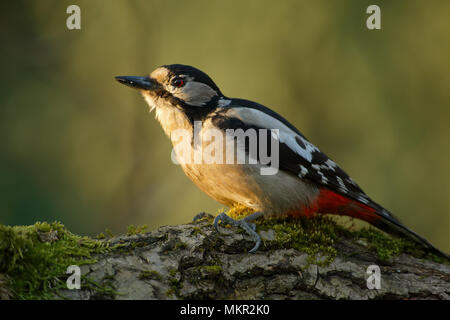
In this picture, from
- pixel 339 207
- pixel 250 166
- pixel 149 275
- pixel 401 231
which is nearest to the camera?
pixel 149 275

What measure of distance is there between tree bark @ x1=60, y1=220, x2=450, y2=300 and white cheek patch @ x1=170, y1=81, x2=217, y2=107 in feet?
3.17

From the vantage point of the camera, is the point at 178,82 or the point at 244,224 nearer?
the point at 244,224

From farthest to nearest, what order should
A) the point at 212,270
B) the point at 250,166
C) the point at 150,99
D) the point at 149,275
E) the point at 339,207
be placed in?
1. the point at 150,99
2. the point at 339,207
3. the point at 250,166
4. the point at 212,270
5. the point at 149,275

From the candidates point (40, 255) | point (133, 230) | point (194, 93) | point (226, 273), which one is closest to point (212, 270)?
point (226, 273)

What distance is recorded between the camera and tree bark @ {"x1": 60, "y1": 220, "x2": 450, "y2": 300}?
204 cm

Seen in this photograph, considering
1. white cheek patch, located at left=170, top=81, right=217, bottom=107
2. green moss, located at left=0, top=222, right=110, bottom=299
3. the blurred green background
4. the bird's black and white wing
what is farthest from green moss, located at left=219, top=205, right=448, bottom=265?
the blurred green background

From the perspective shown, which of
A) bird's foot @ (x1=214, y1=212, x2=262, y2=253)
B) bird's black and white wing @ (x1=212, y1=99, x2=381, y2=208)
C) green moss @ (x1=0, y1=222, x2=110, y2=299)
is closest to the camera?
green moss @ (x1=0, y1=222, x2=110, y2=299)

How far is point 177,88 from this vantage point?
3.11 meters

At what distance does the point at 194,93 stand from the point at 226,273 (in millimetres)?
1437

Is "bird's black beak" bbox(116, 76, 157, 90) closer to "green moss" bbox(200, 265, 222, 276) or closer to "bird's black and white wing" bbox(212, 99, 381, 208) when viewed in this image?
"bird's black and white wing" bbox(212, 99, 381, 208)

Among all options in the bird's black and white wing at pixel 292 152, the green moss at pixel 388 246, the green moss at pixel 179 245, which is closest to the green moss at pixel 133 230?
the green moss at pixel 179 245

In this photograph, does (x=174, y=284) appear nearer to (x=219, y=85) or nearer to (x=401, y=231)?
(x=401, y=231)
